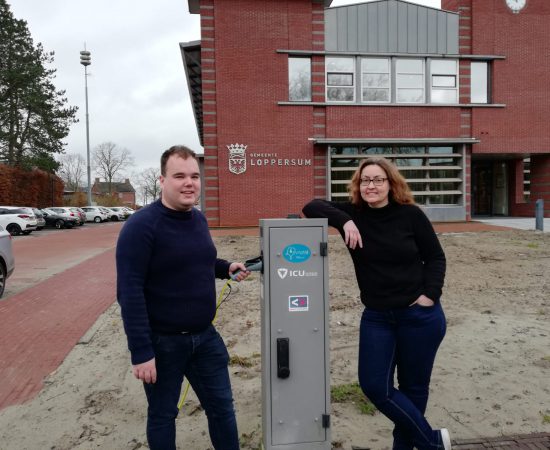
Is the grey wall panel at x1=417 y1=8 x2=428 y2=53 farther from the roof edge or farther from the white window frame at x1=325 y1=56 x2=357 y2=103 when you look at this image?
the roof edge

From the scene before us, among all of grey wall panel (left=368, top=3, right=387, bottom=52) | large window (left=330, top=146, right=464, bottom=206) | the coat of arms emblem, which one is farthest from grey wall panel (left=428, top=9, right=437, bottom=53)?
the coat of arms emblem

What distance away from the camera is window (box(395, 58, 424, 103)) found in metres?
18.3

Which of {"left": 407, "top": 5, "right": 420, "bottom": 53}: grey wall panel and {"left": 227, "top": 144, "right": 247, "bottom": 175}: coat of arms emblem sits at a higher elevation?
{"left": 407, "top": 5, "right": 420, "bottom": 53}: grey wall panel

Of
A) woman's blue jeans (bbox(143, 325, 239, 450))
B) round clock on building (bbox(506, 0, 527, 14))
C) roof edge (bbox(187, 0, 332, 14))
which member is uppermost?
round clock on building (bbox(506, 0, 527, 14))

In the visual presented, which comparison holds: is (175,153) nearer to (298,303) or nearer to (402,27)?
(298,303)

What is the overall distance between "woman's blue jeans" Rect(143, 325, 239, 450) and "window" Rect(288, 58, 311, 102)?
54.9ft

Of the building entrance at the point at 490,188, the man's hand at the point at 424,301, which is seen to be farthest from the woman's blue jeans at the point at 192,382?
the building entrance at the point at 490,188

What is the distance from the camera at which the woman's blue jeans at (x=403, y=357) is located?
243 cm

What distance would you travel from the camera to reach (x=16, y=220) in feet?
73.5

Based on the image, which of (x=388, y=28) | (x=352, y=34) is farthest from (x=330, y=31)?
(x=388, y=28)

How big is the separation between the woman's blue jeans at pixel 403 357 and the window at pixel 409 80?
17.6 m

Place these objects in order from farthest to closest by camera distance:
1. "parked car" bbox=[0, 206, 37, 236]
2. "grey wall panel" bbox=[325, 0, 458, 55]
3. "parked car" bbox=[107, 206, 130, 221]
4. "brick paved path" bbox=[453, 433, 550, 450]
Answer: "parked car" bbox=[107, 206, 130, 221]
"parked car" bbox=[0, 206, 37, 236]
"grey wall panel" bbox=[325, 0, 458, 55]
"brick paved path" bbox=[453, 433, 550, 450]

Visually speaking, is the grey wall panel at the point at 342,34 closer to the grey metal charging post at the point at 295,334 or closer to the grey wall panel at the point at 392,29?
the grey wall panel at the point at 392,29

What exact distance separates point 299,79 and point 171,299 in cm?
1720
